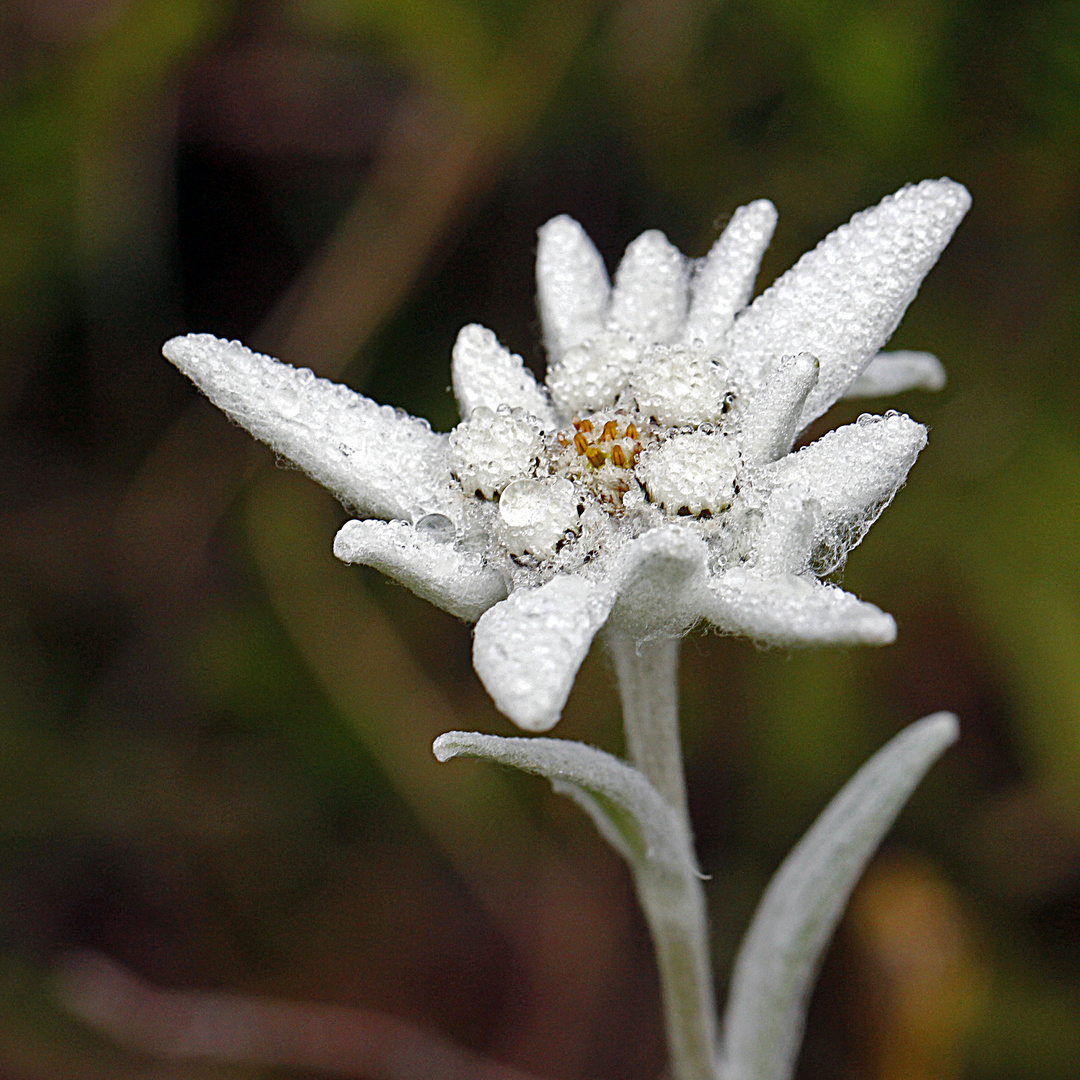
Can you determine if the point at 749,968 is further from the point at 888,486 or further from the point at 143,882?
the point at 143,882

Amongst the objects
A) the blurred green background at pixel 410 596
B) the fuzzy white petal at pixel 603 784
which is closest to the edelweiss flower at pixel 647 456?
the fuzzy white petal at pixel 603 784

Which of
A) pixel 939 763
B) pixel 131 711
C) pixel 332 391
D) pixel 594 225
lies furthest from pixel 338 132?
pixel 939 763

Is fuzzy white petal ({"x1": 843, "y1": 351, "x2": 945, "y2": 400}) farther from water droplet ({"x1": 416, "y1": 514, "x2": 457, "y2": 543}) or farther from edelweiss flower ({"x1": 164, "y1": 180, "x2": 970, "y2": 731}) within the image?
water droplet ({"x1": 416, "y1": 514, "x2": 457, "y2": 543})

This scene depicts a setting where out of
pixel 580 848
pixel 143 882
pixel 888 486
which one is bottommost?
pixel 143 882

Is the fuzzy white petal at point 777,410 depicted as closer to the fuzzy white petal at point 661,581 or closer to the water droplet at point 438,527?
the fuzzy white petal at point 661,581

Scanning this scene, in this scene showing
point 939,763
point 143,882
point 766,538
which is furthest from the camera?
point 143,882

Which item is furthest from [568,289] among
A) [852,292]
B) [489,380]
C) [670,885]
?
[670,885]

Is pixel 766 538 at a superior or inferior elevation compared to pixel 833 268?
inferior
